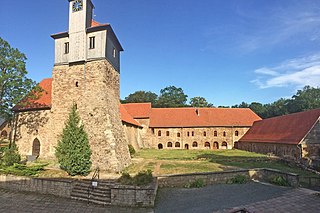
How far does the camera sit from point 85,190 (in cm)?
1220

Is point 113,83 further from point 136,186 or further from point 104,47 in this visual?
point 136,186

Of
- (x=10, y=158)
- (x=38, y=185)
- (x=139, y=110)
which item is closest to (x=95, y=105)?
(x=10, y=158)

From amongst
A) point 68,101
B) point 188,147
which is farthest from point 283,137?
point 68,101

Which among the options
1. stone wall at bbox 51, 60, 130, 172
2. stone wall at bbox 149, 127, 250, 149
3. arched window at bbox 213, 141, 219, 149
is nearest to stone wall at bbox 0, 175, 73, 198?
stone wall at bbox 51, 60, 130, 172

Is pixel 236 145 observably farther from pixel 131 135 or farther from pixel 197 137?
pixel 131 135

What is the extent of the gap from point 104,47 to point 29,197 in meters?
12.8

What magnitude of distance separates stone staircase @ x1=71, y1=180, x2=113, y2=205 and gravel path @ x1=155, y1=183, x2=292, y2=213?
8.85 feet

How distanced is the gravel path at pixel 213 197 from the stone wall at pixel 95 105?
6.41m

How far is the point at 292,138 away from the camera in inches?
956

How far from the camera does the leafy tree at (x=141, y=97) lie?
7294cm

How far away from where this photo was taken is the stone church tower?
59.2 feet

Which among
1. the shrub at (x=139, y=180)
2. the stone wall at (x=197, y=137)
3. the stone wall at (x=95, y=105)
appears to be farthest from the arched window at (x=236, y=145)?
the shrub at (x=139, y=180)

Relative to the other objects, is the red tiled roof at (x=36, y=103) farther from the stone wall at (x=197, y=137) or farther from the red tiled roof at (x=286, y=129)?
the red tiled roof at (x=286, y=129)

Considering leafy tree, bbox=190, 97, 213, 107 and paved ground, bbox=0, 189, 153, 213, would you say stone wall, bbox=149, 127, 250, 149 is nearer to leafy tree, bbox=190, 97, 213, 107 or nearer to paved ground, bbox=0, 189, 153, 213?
paved ground, bbox=0, 189, 153, 213
